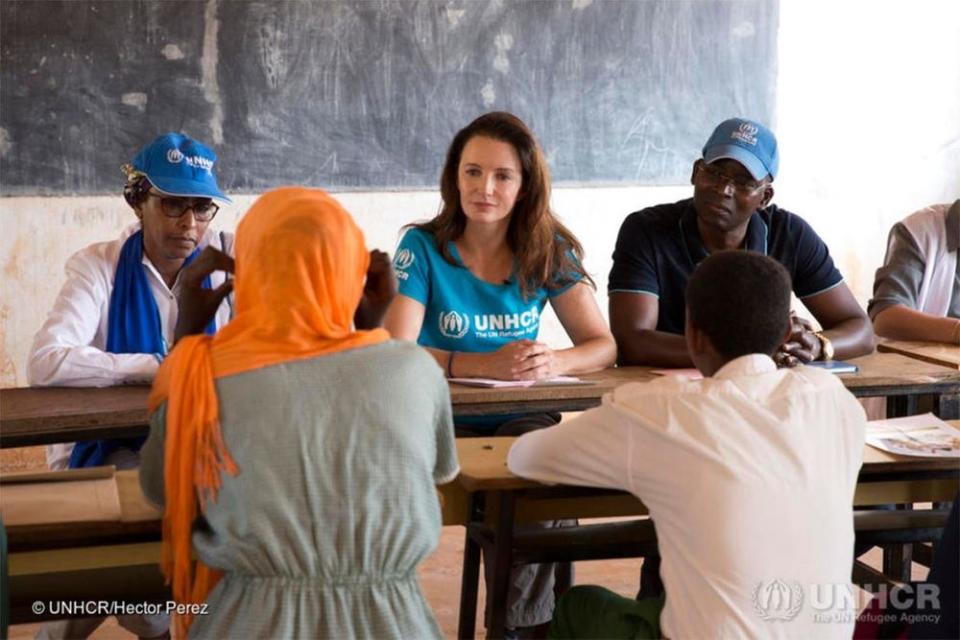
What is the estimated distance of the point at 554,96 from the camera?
617 centimetres

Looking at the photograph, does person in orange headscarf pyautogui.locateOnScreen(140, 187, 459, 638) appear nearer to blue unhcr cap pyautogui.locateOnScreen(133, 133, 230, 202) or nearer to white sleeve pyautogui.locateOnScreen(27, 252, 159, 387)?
white sleeve pyautogui.locateOnScreen(27, 252, 159, 387)

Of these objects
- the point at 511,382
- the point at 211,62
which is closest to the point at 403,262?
the point at 511,382

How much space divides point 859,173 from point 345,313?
17.5ft

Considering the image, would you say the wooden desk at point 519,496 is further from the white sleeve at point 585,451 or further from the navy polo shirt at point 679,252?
the navy polo shirt at point 679,252

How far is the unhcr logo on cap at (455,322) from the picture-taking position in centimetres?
340

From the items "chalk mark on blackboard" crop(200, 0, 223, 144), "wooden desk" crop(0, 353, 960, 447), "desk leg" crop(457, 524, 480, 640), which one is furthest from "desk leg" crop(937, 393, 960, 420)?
"chalk mark on blackboard" crop(200, 0, 223, 144)

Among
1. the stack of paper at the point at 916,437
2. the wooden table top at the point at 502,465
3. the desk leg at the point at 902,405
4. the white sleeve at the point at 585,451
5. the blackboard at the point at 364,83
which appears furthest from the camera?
the blackboard at the point at 364,83

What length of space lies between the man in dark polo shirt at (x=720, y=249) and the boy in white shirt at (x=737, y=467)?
1.23 metres

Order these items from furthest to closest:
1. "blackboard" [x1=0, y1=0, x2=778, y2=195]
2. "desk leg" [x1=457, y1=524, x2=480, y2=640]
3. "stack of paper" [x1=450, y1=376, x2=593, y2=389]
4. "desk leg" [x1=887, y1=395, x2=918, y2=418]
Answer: "blackboard" [x1=0, y1=0, x2=778, y2=195] → "desk leg" [x1=887, y1=395, x2=918, y2=418] → "stack of paper" [x1=450, y1=376, x2=593, y2=389] → "desk leg" [x1=457, y1=524, x2=480, y2=640]

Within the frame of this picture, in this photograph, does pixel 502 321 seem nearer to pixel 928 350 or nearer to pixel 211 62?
pixel 928 350

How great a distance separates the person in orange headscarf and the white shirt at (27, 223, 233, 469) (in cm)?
112

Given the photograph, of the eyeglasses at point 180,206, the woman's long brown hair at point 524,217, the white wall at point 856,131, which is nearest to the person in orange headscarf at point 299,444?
the eyeglasses at point 180,206

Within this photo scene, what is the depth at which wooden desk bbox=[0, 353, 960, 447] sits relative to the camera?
275cm

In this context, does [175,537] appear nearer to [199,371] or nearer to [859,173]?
[199,371]
